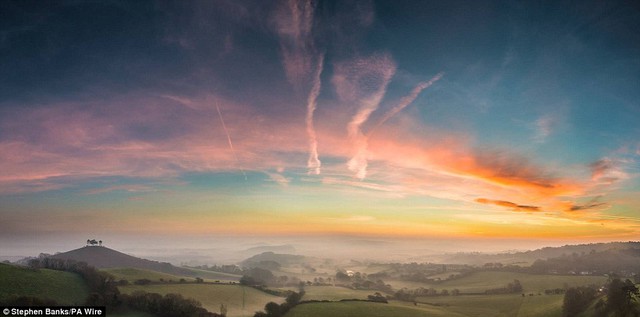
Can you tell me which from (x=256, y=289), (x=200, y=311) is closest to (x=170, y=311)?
(x=200, y=311)

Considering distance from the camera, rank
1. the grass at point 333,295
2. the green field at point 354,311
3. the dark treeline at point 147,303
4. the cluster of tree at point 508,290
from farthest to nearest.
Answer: the cluster of tree at point 508,290 → the grass at point 333,295 → the green field at point 354,311 → the dark treeline at point 147,303

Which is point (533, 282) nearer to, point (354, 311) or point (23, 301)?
point (354, 311)

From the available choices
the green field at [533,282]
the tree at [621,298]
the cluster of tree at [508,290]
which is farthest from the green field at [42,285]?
the cluster of tree at [508,290]

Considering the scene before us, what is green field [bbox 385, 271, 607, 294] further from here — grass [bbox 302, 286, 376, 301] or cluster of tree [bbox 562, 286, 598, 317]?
grass [bbox 302, 286, 376, 301]

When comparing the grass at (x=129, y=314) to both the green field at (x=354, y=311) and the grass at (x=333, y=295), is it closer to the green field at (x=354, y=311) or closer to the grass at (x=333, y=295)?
the green field at (x=354, y=311)

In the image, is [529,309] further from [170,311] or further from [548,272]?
[170,311]

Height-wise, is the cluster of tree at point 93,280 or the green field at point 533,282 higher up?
the cluster of tree at point 93,280

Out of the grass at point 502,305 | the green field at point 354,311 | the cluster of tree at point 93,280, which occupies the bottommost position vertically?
the grass at point 502,305

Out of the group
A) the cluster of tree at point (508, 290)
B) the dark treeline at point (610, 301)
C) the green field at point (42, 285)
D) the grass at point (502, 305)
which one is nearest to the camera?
the green field at point (42, 285)
